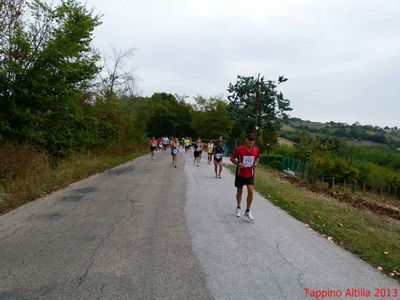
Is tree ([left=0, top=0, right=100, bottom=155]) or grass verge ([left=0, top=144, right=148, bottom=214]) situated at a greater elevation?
tree ([left=0, top=0, right=100, bottom=155])

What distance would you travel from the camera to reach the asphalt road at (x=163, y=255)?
478 centimetres

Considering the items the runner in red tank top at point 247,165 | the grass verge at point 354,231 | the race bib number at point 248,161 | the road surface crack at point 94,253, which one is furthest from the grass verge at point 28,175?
the grass verge at point 354,231

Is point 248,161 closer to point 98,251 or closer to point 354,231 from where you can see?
point 354,231

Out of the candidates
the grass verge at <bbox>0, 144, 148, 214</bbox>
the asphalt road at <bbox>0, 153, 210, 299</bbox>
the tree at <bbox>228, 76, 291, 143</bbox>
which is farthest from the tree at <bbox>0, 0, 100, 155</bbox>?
the tree at <bbox>228, 76, 291, 143</bbox>

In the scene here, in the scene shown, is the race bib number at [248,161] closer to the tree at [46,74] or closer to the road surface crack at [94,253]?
the road surface crack at [94,253]

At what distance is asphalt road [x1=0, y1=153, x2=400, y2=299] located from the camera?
4781 mm

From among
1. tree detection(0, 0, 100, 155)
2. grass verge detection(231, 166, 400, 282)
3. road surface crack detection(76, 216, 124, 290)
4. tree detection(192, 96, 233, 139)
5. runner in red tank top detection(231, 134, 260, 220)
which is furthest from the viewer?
tree detection(192, 96, 233, 139)

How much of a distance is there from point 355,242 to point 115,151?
83.8 feet

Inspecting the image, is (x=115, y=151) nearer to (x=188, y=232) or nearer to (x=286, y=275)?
(x=188, y=232)

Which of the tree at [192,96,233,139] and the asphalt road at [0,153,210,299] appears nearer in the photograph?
the asphalt road at [0,153,210,299]

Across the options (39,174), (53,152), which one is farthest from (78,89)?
(39,174)

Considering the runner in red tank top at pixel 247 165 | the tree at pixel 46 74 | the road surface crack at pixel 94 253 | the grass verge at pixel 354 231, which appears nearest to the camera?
the road surface crack at pixel 94 253

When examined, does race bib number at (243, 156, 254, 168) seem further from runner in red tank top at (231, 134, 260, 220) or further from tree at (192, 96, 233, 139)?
tree at (192, 96, 233, 139)

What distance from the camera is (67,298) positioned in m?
4.41
